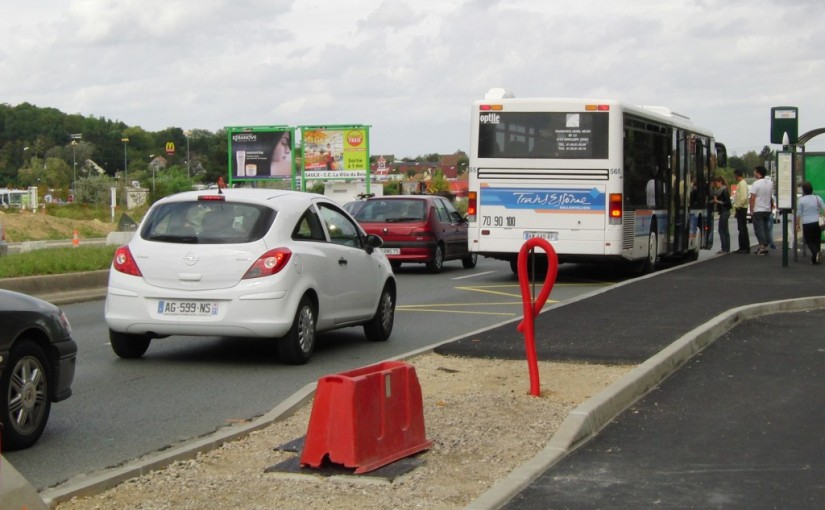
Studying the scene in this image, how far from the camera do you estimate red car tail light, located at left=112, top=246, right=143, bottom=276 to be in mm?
11336

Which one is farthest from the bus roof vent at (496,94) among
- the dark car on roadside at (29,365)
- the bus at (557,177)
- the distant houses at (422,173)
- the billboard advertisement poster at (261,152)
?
the distant houses at (422,173)

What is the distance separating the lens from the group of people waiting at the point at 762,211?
24.7m

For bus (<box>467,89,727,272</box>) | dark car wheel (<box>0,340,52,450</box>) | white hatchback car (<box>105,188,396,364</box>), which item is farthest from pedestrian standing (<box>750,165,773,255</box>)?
dark car wheel (<box>0,340,52,450</box>)

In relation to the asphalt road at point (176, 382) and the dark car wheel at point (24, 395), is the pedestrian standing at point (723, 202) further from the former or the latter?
the dark car wheel at point (24, 395)

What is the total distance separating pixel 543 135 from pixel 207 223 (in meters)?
11.0

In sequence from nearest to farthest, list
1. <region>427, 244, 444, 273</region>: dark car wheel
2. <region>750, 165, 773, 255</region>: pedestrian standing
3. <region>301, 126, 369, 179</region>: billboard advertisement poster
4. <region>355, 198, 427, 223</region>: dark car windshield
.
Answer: <region>427, 244, 444, 273</region>: dark car wheel, <region>355, 198, 427, 223</region>: dark car windshield, <region>750, 165, 773, 255</region>: pedestrian standing, <region>301, 126, 369, 179</region>: billboard advertisement poster

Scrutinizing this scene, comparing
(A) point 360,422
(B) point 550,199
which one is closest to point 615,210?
(B) point 550,199

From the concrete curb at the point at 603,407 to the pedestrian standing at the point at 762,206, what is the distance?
14.7 meters

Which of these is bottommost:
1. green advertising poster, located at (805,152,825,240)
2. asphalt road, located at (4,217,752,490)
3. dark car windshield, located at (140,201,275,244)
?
asphalt road, located at (4,217,752,490)

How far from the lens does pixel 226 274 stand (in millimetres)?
11062

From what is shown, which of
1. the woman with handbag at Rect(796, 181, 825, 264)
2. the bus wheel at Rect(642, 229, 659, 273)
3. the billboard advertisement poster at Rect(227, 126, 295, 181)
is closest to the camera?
the bus wheel at Rect(642, 229, 659, 273)

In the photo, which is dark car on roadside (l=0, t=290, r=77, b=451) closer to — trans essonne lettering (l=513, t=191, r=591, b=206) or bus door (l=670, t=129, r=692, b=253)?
trans essonne lettering (l=513, t=191, r=591, b=206)

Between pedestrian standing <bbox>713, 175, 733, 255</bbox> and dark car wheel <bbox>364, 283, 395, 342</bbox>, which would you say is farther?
pedestrian standing <bbox>713, 175, 733, 255</bbox>

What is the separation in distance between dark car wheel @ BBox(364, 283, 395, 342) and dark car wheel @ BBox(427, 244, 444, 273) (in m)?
11.0
